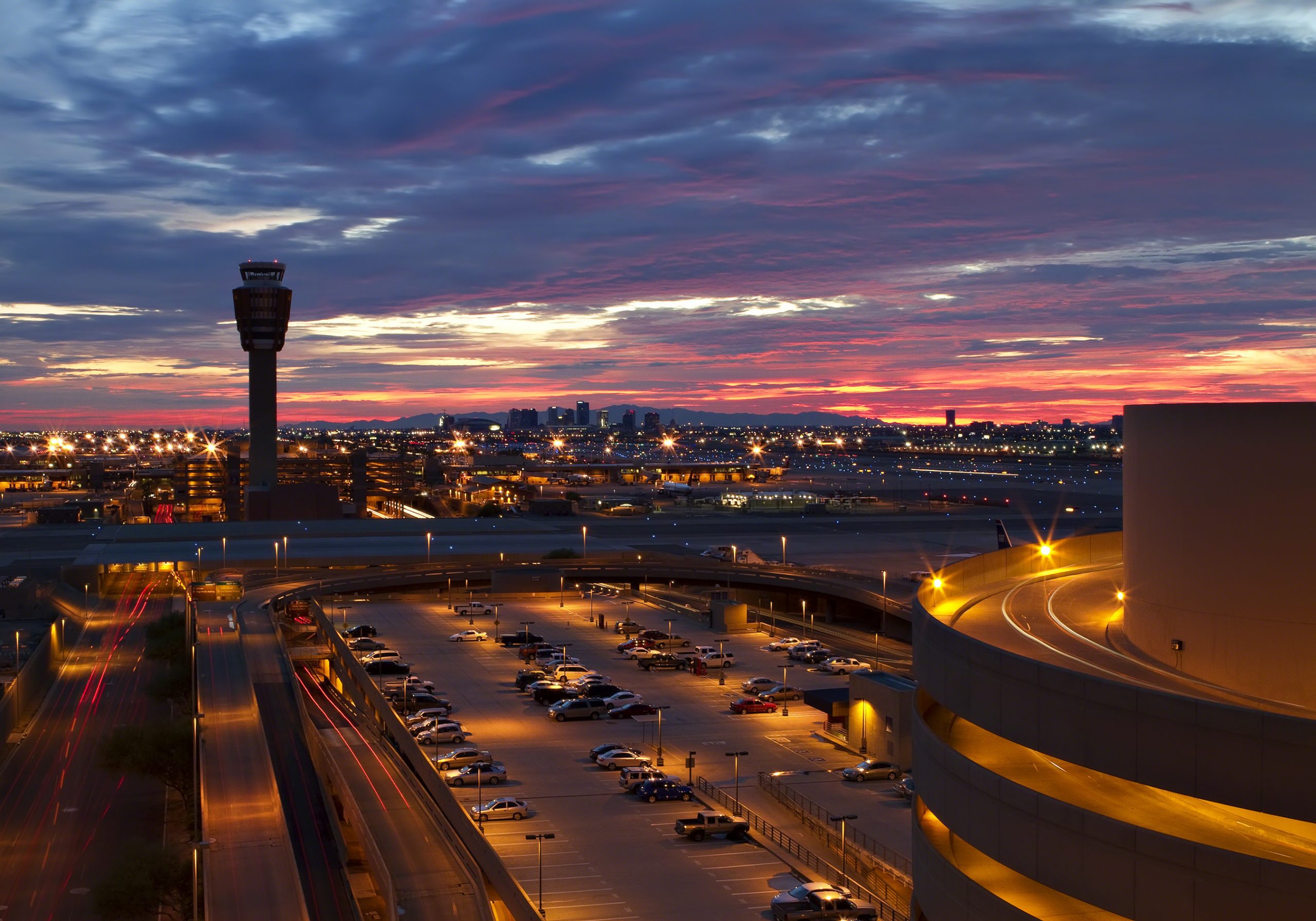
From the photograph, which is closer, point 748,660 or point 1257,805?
point 1257,805

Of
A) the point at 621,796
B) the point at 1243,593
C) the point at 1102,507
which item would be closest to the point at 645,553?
the point at 621,796

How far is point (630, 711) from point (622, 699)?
108 cm

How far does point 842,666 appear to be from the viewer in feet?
194

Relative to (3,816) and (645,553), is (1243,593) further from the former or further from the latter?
(645,553)

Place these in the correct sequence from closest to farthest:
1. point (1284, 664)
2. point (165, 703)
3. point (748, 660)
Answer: point (1284, 664) < point (165, 703) < point (748, 660)

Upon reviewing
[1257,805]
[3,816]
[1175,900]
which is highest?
[1257,805]

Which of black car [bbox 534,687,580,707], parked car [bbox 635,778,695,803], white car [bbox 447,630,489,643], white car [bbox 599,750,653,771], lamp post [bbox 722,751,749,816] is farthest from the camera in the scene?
white car [bbox 447,630,489,643]

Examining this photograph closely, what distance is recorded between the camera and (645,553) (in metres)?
100

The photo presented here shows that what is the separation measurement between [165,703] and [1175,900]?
51.4 m

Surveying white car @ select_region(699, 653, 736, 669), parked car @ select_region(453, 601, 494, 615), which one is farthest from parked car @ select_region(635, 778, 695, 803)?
parked car @ select_region(453, 601, 494, 615)

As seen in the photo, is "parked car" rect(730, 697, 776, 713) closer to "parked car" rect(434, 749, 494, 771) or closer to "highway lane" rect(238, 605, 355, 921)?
"parked car" rect(434, 749, 494, 771)

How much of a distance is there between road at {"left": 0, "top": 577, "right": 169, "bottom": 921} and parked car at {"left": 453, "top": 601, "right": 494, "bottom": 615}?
19.6m

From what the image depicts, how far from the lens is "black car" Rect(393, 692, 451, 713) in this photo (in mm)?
49094

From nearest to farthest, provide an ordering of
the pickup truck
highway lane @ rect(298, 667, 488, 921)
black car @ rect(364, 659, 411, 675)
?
highway lane @ rect(298, 667, 488, 921) < the pickup truck < black car @ rect(364, 659, 411, 675)
